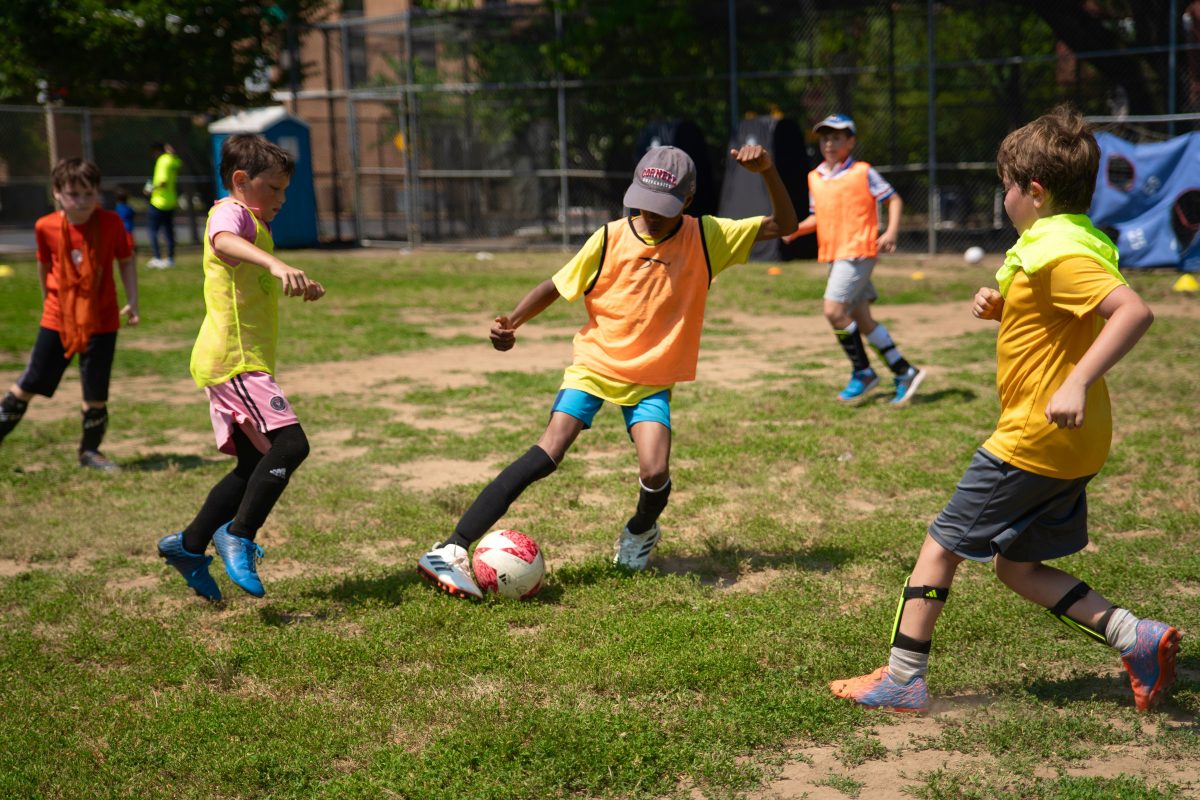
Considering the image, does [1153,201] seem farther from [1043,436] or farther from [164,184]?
[164,184]

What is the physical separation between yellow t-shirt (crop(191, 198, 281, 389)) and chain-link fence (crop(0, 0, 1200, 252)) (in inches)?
592

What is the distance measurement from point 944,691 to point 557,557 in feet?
6.53

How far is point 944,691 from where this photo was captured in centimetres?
382

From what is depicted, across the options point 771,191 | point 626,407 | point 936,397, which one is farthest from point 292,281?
point 936,397

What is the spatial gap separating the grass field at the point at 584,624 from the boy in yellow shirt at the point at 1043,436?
0.73ft

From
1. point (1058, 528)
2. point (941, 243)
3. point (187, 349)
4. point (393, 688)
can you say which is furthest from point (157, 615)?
point (941, 243)

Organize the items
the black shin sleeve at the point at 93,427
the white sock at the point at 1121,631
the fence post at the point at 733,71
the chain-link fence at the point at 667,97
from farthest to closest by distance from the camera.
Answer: the fence post at the point at 733,71 → the chain-link fence at the point at 667,97 → the black shin sleeve at the point at 93,427 → the white sock at the point at 1121,631

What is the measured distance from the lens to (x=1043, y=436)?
3.43m

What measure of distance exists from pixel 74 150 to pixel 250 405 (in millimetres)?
21473

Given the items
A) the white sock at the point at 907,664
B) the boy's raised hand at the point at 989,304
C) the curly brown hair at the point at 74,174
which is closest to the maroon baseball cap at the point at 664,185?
the boy's raised hand at the point at 989,304

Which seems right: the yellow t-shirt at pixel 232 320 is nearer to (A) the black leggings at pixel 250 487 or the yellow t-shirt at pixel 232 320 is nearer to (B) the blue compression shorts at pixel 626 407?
(A) the black leggings at pixel 250 487

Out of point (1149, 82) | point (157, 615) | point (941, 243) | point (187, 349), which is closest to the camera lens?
point (157, 615)

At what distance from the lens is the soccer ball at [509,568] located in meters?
4.67

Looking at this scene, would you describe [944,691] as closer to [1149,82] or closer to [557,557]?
[557,557]
